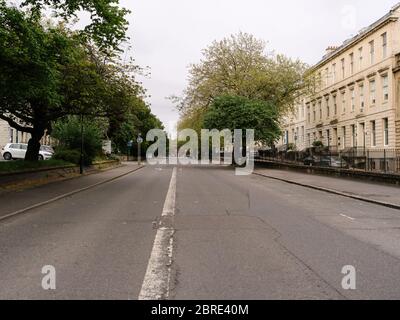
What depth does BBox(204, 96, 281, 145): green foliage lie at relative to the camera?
4316 centimetres

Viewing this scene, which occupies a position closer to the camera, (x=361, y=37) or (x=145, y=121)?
(x=361, y=37)

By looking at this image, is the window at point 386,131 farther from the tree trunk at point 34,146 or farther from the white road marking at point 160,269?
the white road marking at point 160,269

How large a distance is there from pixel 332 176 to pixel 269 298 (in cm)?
2590

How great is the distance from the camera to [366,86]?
44812 mm

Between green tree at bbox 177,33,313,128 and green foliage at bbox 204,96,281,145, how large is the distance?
12.7ft

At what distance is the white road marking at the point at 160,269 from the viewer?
548 centimetres

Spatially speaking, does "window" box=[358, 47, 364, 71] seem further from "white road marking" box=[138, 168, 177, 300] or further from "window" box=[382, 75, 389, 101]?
"white road marking" box=[138, 168, 177, 300]

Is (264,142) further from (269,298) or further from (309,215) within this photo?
(269,298)

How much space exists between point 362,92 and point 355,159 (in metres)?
18.1

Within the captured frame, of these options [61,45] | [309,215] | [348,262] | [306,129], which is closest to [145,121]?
[306,129]

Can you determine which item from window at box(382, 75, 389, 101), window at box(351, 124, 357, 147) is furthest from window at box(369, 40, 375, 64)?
window at box(351, 124, 357, 147)

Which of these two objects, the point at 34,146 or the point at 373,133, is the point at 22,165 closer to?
the point at 34,146

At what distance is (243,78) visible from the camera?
162ft
